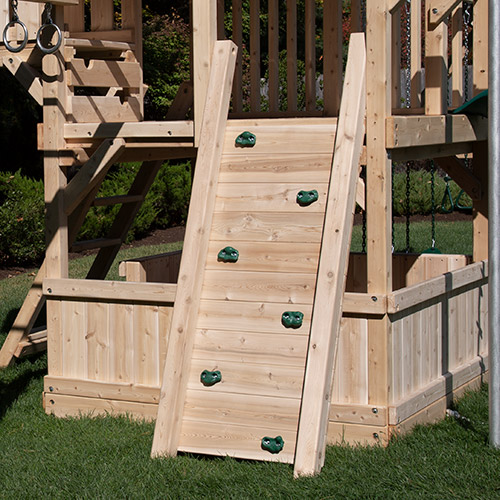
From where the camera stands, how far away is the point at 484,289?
7.57m

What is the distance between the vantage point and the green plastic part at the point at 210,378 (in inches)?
221

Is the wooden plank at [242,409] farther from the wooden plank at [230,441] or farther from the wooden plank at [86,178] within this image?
the wooden plank at [86,178]

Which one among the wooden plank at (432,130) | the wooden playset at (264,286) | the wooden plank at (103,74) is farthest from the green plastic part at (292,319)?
the wooden plank at (103,74)

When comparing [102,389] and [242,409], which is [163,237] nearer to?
[102,389]

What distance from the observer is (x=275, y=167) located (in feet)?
20.1

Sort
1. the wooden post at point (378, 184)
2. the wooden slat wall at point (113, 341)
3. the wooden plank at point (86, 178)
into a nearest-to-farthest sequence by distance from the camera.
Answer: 1. the wooden post at point (378, 184)
2. the wooden slat wall at point (113, 341)
3. the wooden plank at point (86, 178)

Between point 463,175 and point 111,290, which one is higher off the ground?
point 463,175

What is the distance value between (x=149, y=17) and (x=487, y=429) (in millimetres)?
18587

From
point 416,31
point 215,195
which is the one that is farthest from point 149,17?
point 215,195

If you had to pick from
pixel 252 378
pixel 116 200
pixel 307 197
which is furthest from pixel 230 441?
pixel 116 200

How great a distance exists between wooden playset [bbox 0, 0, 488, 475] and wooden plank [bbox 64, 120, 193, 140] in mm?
10

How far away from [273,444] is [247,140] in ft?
6.68

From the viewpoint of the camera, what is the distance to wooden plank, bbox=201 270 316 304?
18.6 ft

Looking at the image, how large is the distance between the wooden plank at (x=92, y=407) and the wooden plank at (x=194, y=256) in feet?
2.86
